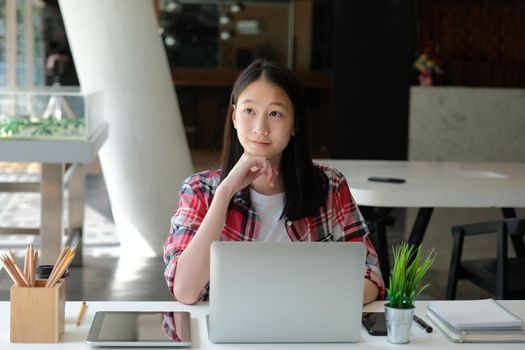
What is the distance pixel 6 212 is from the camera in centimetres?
837

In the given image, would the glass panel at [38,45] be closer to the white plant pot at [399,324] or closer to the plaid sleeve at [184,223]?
the plaid sleeve at [184,223]

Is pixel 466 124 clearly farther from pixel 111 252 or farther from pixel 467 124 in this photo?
pixel 111 252

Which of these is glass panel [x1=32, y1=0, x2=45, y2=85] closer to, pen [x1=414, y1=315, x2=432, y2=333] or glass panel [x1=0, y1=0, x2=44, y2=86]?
glass panel [x1=0, y1=0, x2=44, y2=86]

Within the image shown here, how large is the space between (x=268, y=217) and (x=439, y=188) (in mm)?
1999

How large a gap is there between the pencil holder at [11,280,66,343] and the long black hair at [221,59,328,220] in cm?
78

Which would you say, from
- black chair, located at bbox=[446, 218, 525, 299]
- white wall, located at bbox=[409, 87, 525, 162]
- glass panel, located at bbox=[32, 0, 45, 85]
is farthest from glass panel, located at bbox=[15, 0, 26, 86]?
black chair, located at bbox=[446, 218, 525, 299]

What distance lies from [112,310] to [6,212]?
251 inches

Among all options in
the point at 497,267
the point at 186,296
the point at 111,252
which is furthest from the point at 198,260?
the point at 111,252

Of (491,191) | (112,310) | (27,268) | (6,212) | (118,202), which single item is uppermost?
(27,268)

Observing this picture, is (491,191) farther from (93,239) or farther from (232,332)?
(93,239)

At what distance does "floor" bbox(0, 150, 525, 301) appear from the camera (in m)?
5.54

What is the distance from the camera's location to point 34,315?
1.98 meters

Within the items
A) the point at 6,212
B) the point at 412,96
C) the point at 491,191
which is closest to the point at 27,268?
the point at 491,191

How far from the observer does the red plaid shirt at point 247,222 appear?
254 cm
